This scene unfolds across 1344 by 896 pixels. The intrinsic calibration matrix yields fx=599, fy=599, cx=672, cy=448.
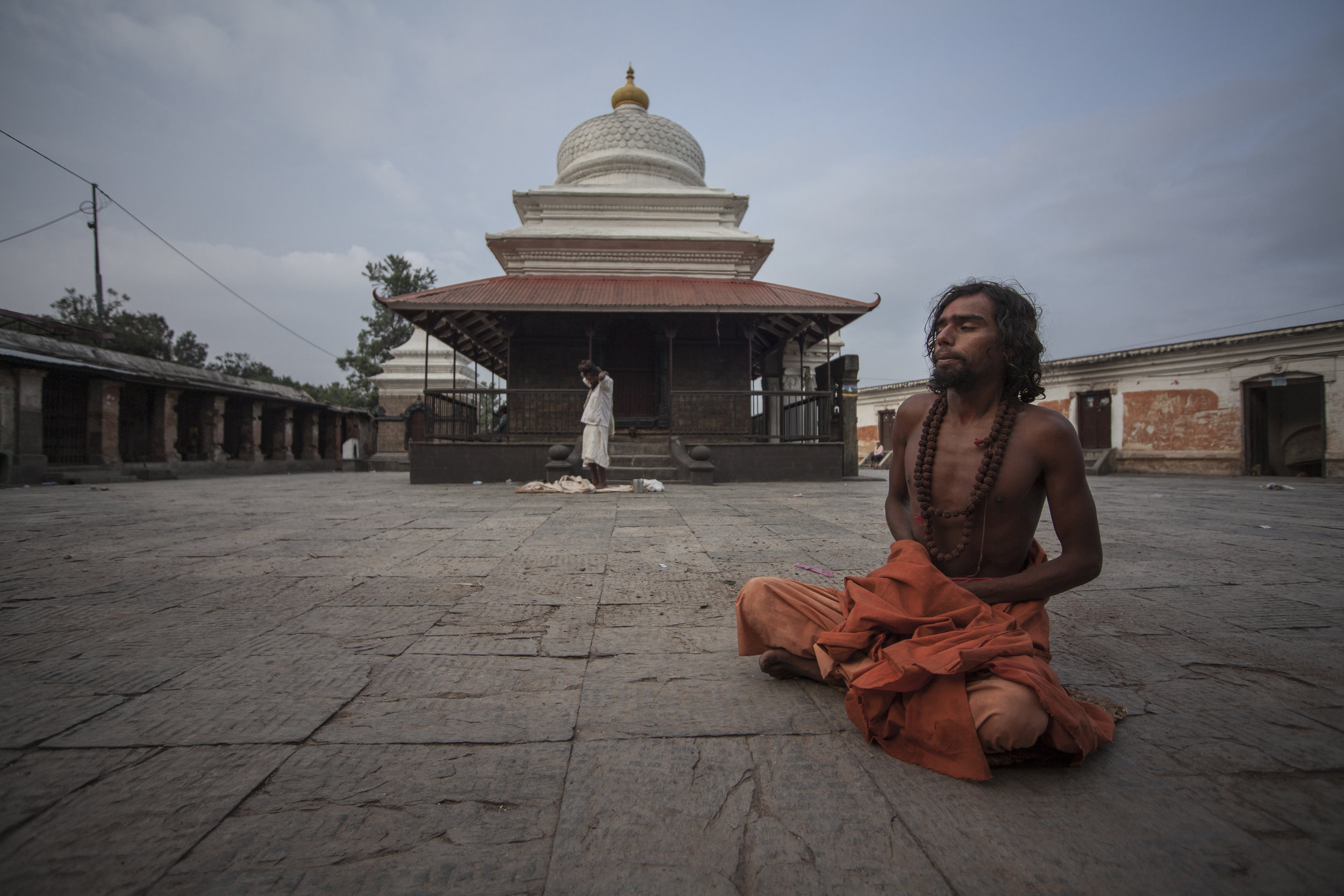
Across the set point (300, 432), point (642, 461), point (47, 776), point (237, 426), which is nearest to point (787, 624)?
point (47, 776)

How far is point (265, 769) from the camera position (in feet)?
4.33

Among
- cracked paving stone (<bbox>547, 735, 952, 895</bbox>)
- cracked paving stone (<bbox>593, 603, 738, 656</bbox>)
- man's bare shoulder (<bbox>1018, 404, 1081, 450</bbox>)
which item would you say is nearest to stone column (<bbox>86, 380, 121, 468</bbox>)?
cracked paving stone (<bbox>593, 603, 738, 656</bbox>)

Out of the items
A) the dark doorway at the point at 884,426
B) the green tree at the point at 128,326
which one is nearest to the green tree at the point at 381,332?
the green tree at the point at 128,326

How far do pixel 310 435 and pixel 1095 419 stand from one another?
24.5 meters

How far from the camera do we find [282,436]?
17.5m

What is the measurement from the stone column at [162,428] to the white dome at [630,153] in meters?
11.1

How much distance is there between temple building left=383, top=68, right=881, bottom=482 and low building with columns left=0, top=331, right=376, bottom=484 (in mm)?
5659

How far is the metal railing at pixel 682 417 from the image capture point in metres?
11.5

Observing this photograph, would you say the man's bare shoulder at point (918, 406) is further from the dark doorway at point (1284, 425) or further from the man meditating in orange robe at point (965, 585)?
the dark doorway at point (1284, 425)

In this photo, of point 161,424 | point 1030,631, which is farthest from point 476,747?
point 161,424

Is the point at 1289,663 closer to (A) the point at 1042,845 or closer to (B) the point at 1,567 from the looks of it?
(A) the point at 1042,845

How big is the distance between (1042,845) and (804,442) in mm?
10633

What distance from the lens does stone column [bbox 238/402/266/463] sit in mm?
16016

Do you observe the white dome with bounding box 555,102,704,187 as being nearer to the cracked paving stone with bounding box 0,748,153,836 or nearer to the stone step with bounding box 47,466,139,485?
the stone step with bounding box 47,466,139,485
